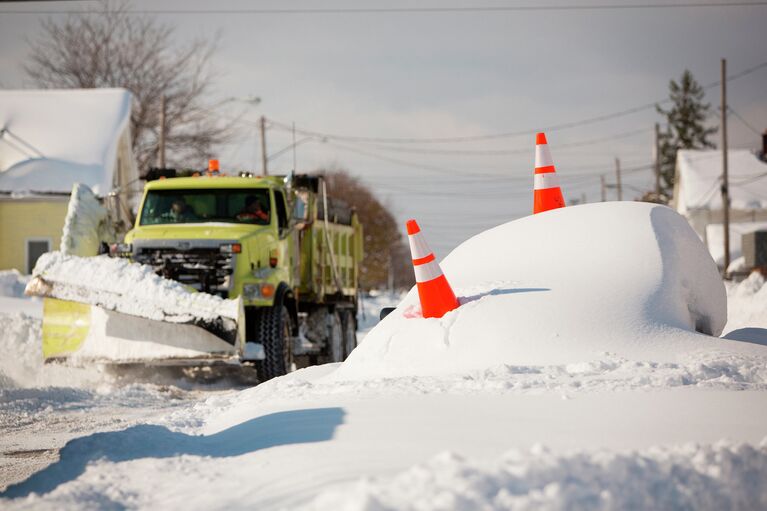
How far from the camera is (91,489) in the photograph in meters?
5.44

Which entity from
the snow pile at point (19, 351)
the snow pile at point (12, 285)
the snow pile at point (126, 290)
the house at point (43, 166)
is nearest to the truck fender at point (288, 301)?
→ the snow pile at point (126, 290)

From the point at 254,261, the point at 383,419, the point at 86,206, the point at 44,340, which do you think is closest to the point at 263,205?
the point at 254,261

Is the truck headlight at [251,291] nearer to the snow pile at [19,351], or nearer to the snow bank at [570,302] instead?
the snow pile at [19,351]

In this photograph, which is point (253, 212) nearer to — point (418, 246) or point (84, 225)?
point (84, 225)

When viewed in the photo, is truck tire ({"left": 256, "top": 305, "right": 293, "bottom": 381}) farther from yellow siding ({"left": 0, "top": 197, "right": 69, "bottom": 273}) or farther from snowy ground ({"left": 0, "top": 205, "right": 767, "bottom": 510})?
yellow siding ({"left": 0, "top": 197, "right": 69, "bottom": 273})

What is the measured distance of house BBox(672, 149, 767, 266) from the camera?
5072cm

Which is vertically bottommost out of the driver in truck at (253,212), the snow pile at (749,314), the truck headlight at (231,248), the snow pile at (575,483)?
the snow pile at (749,314)

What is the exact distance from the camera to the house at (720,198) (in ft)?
166

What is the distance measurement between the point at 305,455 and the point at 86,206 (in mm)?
9939

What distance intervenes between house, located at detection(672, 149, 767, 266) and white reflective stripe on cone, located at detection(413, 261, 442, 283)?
141ft

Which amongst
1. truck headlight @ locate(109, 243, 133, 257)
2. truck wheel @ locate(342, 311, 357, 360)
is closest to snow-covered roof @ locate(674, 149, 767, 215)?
truck wheel @ locate(342, 311, 357, 360)

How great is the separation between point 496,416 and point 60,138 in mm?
31934

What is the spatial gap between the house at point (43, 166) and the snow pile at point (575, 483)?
96.0 feet

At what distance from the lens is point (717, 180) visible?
5344cm
